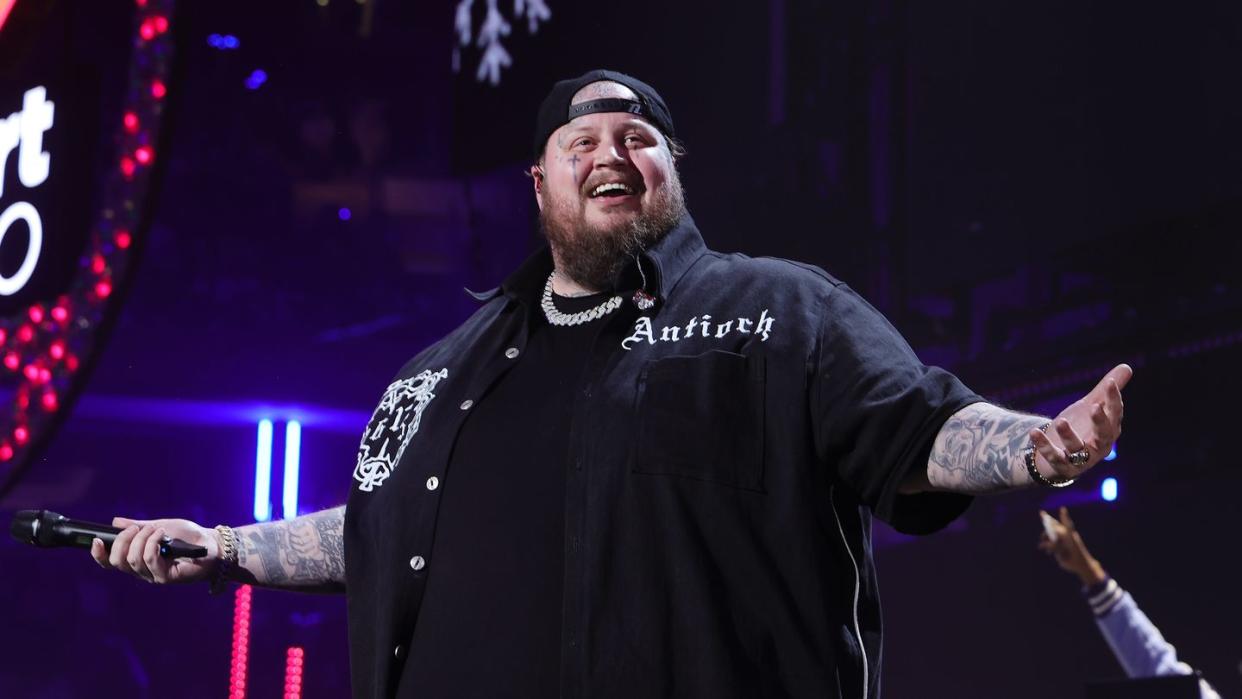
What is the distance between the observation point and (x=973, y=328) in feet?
11.3

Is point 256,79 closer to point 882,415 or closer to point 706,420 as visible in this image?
point 706,420

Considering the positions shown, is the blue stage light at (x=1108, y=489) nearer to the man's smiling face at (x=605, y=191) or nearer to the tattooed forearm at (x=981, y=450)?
the man's smiling face at (x=605, y=191)

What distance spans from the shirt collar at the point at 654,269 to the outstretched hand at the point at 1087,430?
748 mm

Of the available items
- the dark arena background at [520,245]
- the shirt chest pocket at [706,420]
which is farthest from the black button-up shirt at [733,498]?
the dark arena background at [520,245]

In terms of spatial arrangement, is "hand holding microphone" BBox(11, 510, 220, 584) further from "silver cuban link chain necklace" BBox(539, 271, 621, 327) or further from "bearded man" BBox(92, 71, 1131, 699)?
"silver cuban link chain necklace" BBox(539, 271, 621, 327)

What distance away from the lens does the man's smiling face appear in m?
2.26

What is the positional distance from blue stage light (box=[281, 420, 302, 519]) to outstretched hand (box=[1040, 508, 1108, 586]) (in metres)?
4.09

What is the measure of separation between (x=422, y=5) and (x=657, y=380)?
18.2 ft

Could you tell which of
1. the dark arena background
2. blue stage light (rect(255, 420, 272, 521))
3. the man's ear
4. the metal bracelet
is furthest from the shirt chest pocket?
blue stage light (rect(255, 420, 272, 521))

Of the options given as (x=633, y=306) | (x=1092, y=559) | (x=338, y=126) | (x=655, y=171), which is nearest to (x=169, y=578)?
(x=633, y=306)

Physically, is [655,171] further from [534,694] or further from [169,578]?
[169,578]

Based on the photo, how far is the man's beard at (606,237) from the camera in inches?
88.1

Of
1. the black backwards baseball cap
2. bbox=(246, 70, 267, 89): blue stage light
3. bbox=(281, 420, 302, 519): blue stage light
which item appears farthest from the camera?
bbox=(246, 70, 267, 89): blue stage light

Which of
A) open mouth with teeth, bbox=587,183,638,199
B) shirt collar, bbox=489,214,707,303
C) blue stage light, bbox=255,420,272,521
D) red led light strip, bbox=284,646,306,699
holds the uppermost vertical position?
open mouth with teeth, bbox=587,183,638,199
